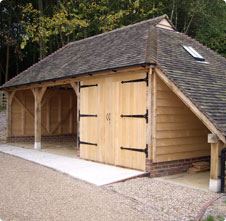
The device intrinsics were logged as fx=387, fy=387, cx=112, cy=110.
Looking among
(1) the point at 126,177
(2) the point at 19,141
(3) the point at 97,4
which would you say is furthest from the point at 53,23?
(1) the point at 126,177

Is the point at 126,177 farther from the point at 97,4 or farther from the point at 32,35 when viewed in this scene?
the point at 97,4

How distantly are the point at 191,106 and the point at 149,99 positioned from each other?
1405mm

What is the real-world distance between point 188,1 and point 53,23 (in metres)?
9.13

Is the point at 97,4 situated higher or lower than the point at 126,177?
higher

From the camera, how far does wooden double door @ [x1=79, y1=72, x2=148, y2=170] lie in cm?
1020

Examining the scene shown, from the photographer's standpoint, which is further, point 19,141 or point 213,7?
point 213,7

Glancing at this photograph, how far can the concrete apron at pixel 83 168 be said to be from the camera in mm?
9195

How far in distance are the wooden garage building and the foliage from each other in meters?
11.1

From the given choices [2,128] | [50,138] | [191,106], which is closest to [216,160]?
[191,106]

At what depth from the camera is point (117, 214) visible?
20.9ft

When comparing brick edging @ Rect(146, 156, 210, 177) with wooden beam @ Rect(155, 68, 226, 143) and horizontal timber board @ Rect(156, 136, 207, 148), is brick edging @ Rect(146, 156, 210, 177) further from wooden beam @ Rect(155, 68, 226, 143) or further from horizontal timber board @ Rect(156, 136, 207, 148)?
wooden beam @ Rect(155, 68, 226, 143)

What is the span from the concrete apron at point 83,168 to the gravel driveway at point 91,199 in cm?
32

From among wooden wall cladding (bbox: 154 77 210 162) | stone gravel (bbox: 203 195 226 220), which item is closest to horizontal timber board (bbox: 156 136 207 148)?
wooden wall cladding (bbox: 154 77 210 162)

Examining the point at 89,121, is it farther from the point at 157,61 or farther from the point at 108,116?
the point at 157,61
